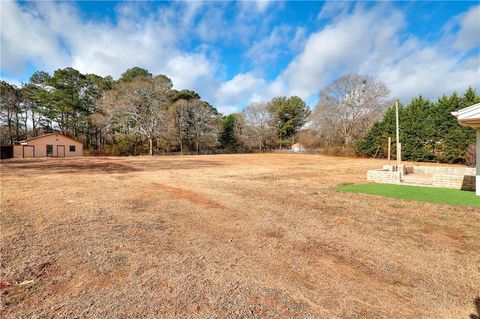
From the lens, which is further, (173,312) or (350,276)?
(350,276)

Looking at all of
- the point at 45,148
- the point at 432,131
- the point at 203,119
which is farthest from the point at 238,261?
the point at 203,119

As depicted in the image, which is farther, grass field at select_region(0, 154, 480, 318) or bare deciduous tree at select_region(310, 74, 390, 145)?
bare deciduous tree at select_region(310, 74, 390, 145)

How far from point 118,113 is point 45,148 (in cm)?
909

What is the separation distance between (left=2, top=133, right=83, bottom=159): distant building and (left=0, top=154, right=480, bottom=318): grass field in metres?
28.7

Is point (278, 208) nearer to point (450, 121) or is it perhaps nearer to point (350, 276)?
point (350, 276)

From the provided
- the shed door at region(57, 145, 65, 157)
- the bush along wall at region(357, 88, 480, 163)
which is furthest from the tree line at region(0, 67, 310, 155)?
the bush along wall at region(357, 88, 480, 163)

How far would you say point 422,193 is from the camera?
22.6ft

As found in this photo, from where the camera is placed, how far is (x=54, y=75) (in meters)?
31.7

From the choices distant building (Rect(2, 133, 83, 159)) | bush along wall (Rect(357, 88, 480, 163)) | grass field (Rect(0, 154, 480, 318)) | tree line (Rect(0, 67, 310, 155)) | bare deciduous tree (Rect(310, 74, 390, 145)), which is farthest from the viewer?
tree line (Rect(0, 67, 310, 155))

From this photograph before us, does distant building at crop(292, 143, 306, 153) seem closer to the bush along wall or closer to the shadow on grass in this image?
the bush along wall

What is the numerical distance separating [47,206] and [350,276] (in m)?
5.98

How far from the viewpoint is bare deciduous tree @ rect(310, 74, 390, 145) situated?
27094 mm

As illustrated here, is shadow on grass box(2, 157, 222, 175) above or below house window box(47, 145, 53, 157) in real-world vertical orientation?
below

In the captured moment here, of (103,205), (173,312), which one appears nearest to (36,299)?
(173,312)
